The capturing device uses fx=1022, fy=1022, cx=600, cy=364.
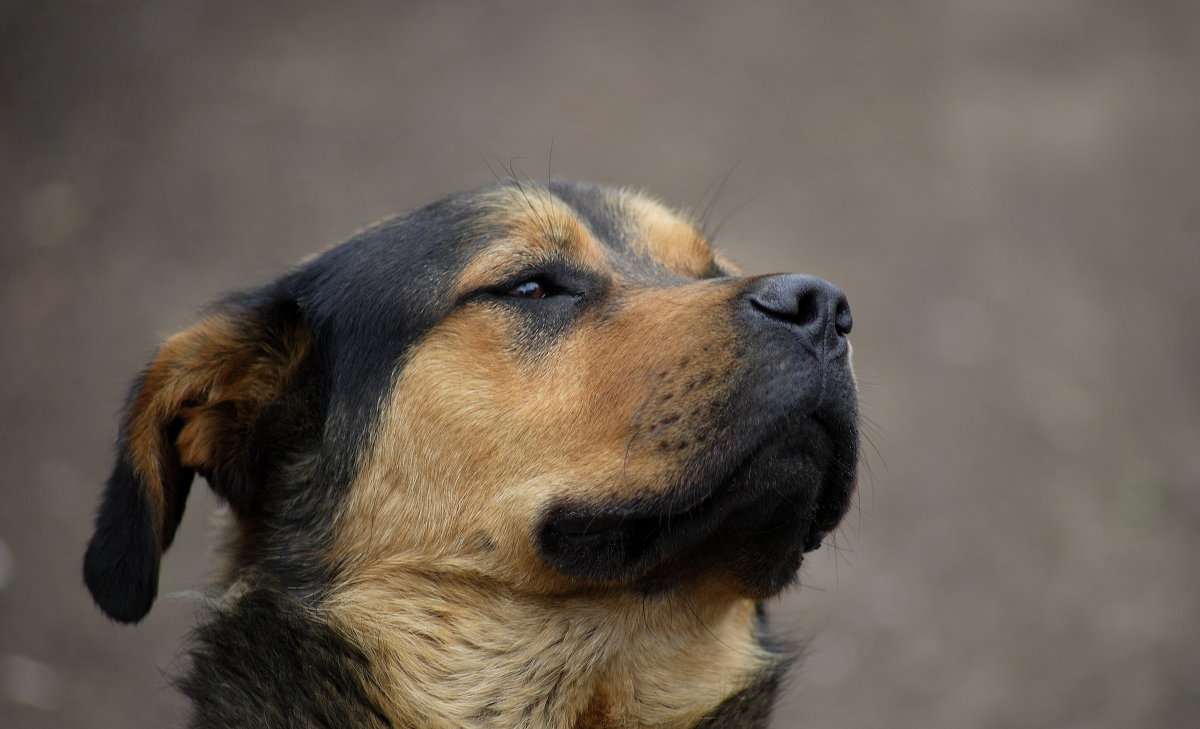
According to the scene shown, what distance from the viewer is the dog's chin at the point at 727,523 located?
3281 millimetres

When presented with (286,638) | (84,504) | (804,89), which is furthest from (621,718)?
(804,89)

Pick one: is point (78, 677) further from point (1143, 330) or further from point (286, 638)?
point (1143, 330)

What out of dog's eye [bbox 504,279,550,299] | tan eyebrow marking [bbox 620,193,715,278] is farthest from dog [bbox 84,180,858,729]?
tan eyebrow marking [bbox 620,193,715,278]

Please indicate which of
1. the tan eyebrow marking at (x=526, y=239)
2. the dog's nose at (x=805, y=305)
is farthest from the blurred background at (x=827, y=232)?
the dog's nose at (x=805, y=305)

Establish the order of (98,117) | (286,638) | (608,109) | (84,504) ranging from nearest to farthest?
(286,638)
(84,504)
(98,117)
(608,109)

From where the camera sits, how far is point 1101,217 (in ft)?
35.6

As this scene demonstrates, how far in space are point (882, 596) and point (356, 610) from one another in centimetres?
531

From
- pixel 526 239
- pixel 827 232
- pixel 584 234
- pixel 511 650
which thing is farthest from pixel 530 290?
pixel 827 232

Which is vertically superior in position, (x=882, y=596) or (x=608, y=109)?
(x=608, y=109)

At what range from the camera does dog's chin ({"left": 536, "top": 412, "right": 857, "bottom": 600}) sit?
10.8ft

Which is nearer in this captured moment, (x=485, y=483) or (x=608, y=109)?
(x=485, y=483)

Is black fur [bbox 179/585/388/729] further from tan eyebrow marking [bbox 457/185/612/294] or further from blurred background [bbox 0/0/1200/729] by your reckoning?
blurred background [bbox 0/0/1200/729]

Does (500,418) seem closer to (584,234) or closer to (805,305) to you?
(584,234)

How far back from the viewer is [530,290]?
3.91 metres
